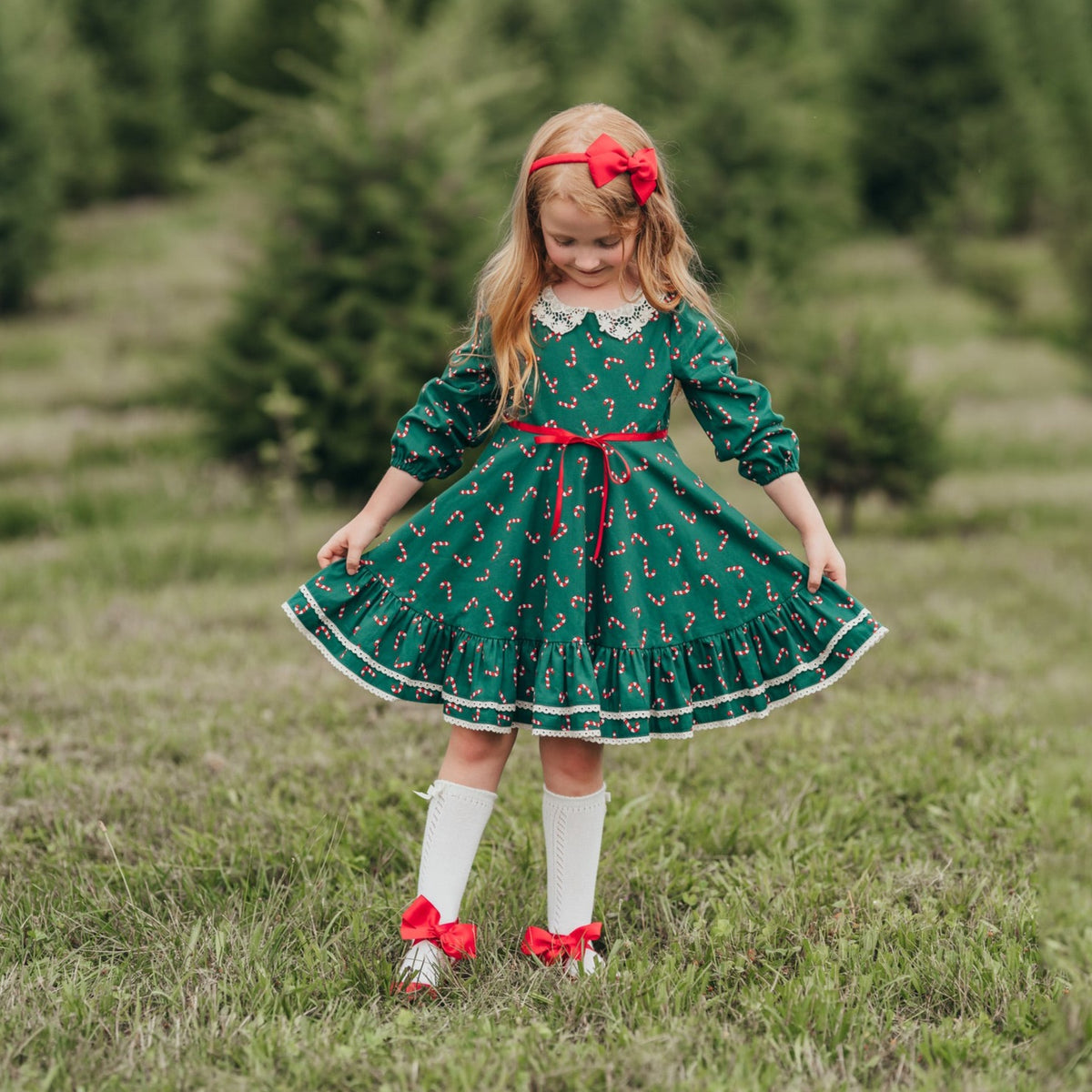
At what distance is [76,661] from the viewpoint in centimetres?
492

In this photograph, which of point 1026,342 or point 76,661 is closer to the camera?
point 76,661

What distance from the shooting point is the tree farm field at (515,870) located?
225 centimetres

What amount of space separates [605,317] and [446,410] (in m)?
0.43

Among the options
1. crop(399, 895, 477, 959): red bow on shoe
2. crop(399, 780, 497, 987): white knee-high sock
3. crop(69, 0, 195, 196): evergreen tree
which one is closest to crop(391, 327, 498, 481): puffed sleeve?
crop(399, 780, 497, 987): white knee-high sock

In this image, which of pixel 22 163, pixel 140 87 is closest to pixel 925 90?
pixel 140 87

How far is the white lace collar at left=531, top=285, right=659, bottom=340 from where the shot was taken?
2730 millimetres

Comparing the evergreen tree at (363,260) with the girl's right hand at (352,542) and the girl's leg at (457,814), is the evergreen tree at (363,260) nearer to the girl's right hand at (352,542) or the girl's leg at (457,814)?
the girl's right hand at (352,542)

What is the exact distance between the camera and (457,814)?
8.77 ft

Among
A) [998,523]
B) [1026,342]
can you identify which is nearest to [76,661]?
[998,523]

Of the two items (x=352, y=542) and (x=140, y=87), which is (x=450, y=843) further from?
(x=140, y=87)

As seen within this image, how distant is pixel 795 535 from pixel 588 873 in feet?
22.0

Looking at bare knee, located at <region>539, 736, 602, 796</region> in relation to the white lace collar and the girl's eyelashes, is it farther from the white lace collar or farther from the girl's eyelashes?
the girl's eyelashes

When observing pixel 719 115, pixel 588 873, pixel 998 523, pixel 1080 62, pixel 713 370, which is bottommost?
pixel 998 523

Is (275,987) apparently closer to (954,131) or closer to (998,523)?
(998,523)
